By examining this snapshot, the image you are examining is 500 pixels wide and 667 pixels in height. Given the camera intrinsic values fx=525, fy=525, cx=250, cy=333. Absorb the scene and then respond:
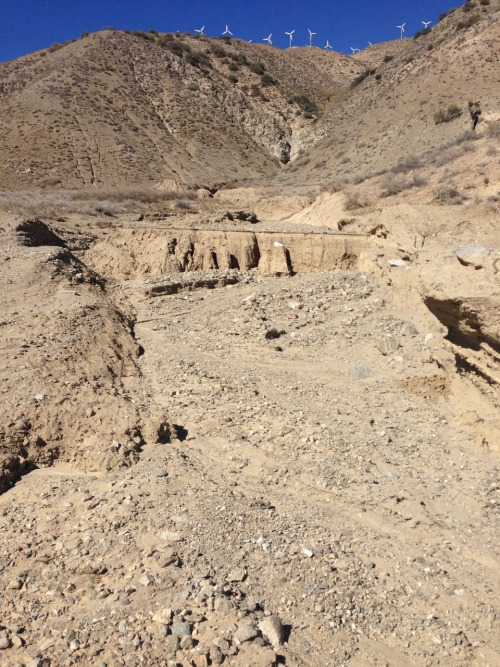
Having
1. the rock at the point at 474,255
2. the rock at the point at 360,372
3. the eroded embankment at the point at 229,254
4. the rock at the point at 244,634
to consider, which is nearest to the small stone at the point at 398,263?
the eroded embankment at the point at 229,254

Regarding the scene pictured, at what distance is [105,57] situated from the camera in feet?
156

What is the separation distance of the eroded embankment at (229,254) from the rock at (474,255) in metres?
9.98

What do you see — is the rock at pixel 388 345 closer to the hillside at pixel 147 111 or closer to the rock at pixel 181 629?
the rock at pixel 181 629

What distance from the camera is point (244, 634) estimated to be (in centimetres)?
380

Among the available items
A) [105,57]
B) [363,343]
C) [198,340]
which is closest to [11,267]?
[198,340]

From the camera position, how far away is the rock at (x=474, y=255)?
574cm

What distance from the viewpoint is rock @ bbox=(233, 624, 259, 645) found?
378cm

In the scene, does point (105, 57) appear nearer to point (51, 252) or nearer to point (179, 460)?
point (51, 252)

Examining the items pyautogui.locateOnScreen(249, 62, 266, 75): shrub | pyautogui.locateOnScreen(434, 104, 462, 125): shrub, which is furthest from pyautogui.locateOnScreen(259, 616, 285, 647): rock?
pyautogui.locateOnScreen(249, 62, 266, 75): shrub

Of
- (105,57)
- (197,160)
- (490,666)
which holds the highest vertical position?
(105,57)

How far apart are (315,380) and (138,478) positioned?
4.02 meters

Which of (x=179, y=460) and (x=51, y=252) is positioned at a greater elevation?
(x=51, y=252)

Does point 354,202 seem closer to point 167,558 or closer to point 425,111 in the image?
point 425,111

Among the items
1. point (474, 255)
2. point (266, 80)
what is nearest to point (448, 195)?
point (474, 255)
